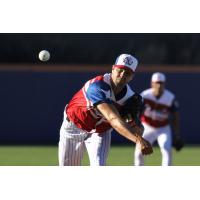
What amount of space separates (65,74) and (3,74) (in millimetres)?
1596

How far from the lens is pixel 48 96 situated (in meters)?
22.0

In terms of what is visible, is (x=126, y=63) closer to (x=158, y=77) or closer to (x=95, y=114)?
(x=95, y=114)

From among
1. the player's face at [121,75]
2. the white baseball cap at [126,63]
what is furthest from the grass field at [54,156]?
the white baseball cap at [126,63]

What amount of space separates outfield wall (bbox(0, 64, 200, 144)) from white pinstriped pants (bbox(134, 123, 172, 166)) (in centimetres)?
754

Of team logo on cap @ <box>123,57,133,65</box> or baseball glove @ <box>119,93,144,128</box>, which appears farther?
baseball glove @ <box>119,93,144,128</box>

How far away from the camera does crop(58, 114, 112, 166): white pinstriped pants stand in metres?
8.90

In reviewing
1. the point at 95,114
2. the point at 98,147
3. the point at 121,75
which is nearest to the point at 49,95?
the point at 98,147

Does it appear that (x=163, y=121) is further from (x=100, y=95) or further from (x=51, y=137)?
(x=51, y=137)

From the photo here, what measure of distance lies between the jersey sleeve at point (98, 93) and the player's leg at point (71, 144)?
0.90 meters

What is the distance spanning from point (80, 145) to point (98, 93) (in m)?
1.29

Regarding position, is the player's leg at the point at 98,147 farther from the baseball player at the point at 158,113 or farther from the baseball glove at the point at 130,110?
the baseball player at the point at 158,113

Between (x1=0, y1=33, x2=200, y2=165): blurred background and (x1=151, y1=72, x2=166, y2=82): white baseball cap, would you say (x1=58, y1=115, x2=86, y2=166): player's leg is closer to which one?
(x1=151, y1=72, x2=166, y2=82): white baseball cap

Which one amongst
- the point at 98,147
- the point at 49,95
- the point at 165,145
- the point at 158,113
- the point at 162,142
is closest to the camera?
the point at 98,147

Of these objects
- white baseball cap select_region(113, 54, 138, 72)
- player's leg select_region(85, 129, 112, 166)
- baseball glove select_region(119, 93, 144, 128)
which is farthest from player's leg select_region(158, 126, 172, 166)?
white baseball cap select_region(113, 54, 138, 72)
